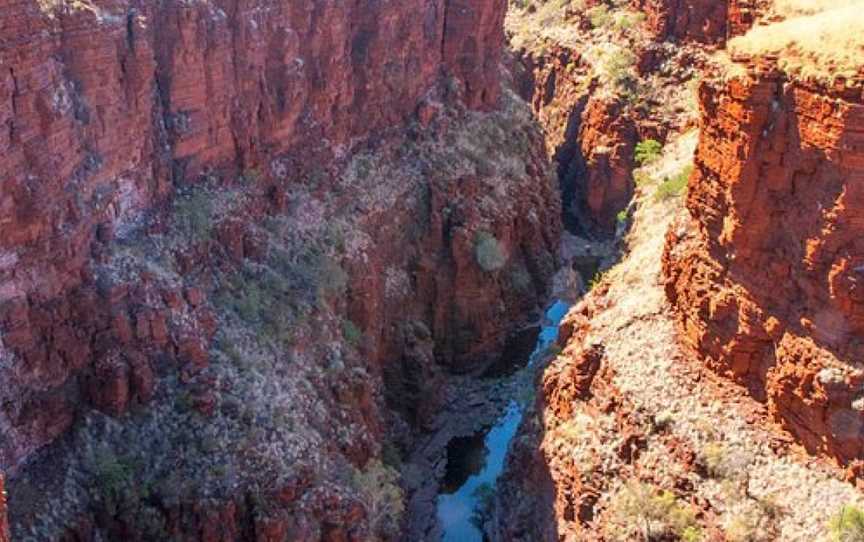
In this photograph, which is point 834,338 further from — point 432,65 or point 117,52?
point 432,65

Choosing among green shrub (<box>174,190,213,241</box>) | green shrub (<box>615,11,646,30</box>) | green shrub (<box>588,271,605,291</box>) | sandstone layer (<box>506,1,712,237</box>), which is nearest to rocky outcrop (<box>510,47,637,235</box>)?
sandstone layer (<box>506,1,712,237</box>)

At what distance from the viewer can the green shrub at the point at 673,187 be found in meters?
33.0

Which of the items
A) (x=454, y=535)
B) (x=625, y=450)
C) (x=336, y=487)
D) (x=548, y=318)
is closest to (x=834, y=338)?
(x=625, y=450)

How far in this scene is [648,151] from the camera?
147 ft

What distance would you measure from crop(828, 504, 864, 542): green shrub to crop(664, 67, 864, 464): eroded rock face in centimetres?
117

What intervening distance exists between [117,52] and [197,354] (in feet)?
26.0

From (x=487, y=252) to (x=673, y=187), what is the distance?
870cm

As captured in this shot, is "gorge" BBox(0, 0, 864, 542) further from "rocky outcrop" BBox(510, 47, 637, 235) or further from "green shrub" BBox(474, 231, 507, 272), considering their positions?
"rocky outcrop" BBox(510, 47, 637, 235)

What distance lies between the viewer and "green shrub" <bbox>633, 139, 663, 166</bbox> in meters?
44.0

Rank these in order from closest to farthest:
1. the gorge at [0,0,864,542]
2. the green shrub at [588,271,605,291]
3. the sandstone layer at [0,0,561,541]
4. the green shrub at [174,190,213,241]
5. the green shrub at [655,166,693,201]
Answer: the gorge at [0,0,864,542]
the sandstone layer at [0,0,561,541]
the green shrub at [174,190,213,241]
the green shrub at [588,271,605,291]
the green shrub at [655,166,693,201]

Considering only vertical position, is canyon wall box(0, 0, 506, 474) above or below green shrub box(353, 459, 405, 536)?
above

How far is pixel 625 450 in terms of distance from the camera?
23812 mm

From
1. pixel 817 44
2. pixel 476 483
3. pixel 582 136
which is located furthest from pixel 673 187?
pixel 582 136

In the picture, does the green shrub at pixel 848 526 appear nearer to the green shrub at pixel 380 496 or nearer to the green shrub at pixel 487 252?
the green shrub at pixel 380 496
